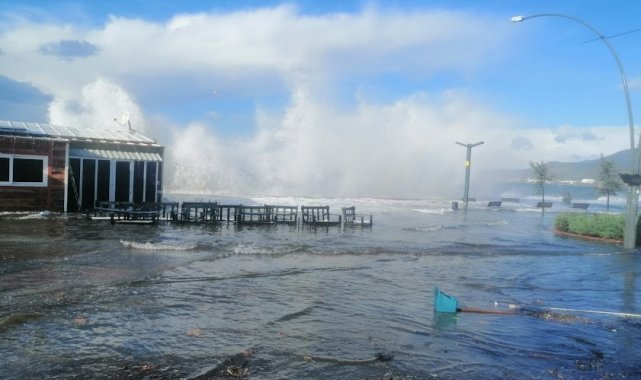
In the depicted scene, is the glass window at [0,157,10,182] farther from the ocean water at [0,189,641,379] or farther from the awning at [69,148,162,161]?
the ocean water at [0,189,641,379]

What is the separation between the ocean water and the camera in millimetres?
6645

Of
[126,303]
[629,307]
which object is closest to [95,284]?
[126,303]

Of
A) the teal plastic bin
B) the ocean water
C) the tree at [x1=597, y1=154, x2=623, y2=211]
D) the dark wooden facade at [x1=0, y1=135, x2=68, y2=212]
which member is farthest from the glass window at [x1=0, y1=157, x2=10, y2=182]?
the tree at [x1=597, y1=154, x2=623, y2=211]

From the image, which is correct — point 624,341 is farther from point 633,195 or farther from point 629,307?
point 633,195

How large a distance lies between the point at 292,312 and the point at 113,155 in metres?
19.7

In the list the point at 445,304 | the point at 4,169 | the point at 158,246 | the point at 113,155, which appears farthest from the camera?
the point at 113,155

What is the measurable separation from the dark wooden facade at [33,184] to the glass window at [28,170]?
139 mm

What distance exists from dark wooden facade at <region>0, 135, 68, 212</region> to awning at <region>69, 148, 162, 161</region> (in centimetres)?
118

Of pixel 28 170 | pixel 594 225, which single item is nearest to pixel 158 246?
pixel 28 170

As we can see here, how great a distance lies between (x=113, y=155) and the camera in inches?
1017

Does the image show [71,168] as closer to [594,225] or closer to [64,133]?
[64,133]

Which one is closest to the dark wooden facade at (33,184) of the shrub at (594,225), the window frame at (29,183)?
the window frame at (29,183)

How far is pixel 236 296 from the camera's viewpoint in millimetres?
10367

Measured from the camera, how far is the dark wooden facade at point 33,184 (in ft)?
74.1
